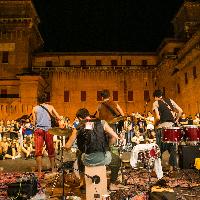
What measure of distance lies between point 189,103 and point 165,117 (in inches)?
1057

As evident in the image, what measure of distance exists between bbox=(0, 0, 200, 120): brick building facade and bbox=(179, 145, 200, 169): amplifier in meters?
24.3

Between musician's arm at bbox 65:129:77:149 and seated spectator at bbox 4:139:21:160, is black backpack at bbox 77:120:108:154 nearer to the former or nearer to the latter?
musician's arm at bbox 65:129:77:149

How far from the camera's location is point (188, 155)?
369 inches

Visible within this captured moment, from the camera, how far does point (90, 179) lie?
18.9 ft

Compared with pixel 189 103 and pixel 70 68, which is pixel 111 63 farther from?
pixel 189 103

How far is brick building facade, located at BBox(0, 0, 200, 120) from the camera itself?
3491cm

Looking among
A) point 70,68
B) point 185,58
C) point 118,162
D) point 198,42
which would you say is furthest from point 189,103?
point 118,162

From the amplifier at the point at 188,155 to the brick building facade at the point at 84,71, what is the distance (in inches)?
957

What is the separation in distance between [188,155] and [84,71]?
34.0 m

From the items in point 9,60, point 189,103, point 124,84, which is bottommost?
point 189,103

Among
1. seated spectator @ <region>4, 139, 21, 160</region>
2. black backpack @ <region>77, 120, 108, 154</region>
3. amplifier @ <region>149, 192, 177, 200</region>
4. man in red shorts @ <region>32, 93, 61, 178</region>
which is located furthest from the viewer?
seated spectator @ <region>4, 139, 21, 160</region>

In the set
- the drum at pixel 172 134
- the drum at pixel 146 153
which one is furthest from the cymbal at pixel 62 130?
the drum at pixel 172 134

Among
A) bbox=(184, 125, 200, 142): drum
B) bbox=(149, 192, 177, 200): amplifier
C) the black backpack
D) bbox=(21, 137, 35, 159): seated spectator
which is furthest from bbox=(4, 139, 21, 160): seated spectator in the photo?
bbox=(149, 192, 177, 200): amplifier

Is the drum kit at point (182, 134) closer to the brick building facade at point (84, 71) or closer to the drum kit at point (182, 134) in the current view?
the drum kit at point (182, 134)
